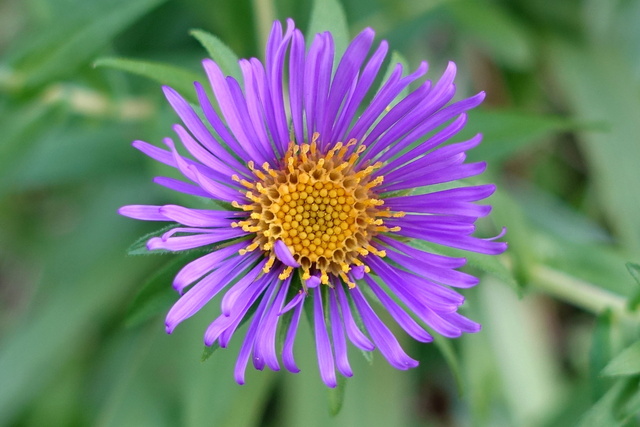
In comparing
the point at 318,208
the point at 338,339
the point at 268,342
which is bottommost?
the point at 338,339

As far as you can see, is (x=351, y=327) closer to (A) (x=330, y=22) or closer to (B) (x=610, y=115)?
(A) (x=330, y=22)

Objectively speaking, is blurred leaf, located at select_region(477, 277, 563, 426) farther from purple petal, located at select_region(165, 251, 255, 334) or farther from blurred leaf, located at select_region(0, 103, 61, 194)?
blurred leaf, located at select_region(0, 103, 61, 194)

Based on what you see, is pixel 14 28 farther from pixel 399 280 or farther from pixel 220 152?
pixel 399 280

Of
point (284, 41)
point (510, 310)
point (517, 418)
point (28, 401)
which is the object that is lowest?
point (517, 418)

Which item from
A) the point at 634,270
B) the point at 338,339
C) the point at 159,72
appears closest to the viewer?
→ the point at 338,339

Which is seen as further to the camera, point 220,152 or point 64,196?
point 64,196

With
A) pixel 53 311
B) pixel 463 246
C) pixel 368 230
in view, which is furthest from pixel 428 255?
pixel 53 311

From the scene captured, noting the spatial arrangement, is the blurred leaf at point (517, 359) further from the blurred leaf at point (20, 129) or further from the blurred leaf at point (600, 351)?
the blurred leaf at point (20, 129)

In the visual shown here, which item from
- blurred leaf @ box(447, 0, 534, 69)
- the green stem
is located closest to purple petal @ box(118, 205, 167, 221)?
the green stem

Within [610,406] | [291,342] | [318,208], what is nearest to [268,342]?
[291,342]
